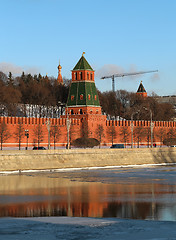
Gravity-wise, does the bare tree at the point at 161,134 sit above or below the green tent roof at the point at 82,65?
below

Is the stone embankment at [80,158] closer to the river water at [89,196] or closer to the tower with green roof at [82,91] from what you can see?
the river water at [89,196]

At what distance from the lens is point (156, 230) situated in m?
15.6

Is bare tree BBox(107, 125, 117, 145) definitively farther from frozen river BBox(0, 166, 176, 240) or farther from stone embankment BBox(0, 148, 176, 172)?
frozen river BBox(0, 166, 176, 240)

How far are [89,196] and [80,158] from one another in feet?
63.8

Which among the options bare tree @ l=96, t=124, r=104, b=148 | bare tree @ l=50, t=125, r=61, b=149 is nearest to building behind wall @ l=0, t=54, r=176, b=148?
bare tree @ l=96, t=124, r=104, b=148

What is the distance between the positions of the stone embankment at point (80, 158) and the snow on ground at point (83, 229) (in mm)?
21074

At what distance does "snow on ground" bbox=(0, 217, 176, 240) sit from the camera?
14.8 metres

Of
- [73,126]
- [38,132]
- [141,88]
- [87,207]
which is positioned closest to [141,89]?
[141,88]

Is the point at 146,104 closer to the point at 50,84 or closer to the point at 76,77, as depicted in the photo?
the point at 50,84

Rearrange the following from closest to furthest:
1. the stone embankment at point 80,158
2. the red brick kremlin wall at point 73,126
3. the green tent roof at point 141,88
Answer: the stone embankment at point 80,158 → the red brick kremlin wall at point 73,126 → the green tent roof at point 141,88

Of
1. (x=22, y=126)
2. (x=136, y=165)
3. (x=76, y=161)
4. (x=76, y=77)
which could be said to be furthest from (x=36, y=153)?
(x=76, y=77)

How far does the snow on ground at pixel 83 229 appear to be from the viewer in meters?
14.8

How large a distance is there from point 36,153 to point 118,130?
32.0m

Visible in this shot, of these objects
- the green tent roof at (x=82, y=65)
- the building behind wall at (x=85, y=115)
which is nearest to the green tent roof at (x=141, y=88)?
the building behind wall at (x=85, y=115)
